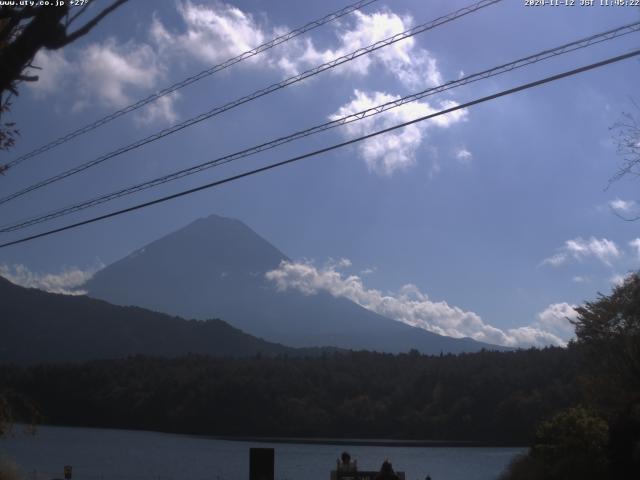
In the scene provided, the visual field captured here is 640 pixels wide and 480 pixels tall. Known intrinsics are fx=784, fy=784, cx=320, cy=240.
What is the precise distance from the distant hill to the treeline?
36.2 metres

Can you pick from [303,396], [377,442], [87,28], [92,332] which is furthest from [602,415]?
[92,332]

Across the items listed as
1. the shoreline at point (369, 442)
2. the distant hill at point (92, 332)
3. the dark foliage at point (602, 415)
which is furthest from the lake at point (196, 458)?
the distant hill at point (92, 332)

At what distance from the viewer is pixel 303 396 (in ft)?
326

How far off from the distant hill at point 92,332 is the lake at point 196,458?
47.9m

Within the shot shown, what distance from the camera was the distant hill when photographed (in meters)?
137

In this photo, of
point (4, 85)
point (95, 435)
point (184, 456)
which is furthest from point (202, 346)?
point (4, 85)

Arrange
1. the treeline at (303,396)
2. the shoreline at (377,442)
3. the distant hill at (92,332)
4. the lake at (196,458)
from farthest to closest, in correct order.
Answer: the distant hill at (92,332), the treeline at (303,396), the shoreline at (377,442), the lake at (196,458)

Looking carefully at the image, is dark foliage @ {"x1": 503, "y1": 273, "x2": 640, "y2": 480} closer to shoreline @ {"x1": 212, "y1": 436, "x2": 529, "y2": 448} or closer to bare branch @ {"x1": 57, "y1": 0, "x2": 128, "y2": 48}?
bare branch @ {"x1": 57, "y1": 0, "x2": 128, "y2": 48}

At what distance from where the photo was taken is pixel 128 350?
144 meters

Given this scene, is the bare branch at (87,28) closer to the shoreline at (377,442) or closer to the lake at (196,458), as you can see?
the lake at (196,458)

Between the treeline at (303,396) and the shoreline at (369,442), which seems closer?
the shoreline at (369,442)

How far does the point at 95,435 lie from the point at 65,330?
62.6 meters

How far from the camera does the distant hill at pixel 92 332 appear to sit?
449 ft

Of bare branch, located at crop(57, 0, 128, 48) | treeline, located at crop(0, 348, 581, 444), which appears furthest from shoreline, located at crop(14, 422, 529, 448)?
bare branch, located at crop(57, 0, 128, 48)
